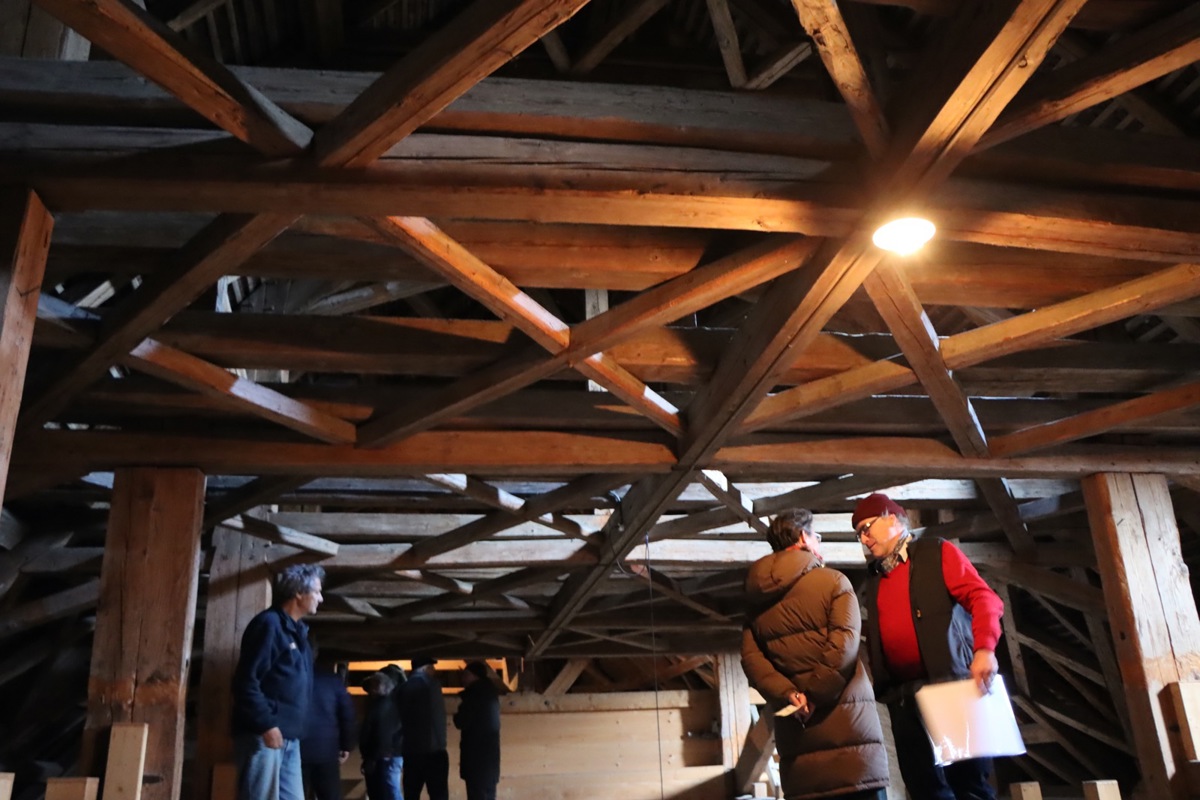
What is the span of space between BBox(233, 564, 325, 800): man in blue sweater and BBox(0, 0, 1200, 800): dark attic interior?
0.43 metres

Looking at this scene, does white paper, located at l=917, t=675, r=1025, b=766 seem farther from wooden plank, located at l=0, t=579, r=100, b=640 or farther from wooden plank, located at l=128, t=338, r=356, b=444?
wooden plank, located at l=0, t=579, r=100, b=640

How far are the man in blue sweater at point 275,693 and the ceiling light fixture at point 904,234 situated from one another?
312 centimetres

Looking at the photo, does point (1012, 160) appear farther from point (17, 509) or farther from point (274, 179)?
point (17, 509)

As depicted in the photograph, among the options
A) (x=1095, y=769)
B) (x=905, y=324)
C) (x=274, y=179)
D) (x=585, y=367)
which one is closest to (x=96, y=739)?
(x=585, y=367)

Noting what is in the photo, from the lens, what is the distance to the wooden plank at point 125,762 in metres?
3.57

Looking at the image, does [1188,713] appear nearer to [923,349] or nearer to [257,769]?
[923,349]

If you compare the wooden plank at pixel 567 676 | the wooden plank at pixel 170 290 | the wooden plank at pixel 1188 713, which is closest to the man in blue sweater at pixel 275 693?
the wooden plank at pixel 170 290

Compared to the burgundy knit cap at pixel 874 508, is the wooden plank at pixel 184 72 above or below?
above

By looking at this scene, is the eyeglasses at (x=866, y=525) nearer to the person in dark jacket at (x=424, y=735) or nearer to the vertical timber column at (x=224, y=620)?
the vertical timber column at (x=224, y=620)

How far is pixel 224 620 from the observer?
6.24 m

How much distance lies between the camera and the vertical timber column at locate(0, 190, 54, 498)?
2418 millimetres

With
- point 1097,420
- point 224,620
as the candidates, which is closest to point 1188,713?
point 1097,420

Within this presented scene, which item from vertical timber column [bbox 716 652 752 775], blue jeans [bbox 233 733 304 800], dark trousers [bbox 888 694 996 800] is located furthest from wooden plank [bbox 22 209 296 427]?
vertical timber column [bbox 716 652 752 775]

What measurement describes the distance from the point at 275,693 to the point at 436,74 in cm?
329
